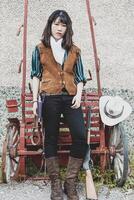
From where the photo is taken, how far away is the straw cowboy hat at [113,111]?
5.30 metres

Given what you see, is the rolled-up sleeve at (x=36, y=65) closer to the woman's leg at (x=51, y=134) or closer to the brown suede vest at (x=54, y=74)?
the brown suede vest at (x=54, y=74)

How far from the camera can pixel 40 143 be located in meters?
5.31

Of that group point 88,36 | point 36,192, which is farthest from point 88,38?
point 36,192

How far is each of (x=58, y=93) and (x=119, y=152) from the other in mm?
767

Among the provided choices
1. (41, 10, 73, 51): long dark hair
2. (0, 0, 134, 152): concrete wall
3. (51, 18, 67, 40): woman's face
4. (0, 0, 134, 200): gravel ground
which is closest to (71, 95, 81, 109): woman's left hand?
(41, 10, 73, 51): long dark hair

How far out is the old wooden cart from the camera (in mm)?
5219

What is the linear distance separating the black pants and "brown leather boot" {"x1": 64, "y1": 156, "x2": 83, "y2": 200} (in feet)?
0.18

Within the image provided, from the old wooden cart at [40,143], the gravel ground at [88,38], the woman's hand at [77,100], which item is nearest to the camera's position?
the woman's hand at [77,100]

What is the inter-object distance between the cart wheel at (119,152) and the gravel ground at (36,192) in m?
0.11

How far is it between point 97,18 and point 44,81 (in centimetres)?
357

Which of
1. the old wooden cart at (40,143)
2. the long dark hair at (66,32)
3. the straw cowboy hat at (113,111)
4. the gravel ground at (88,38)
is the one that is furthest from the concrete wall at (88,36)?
the long dark hair at (66,32)

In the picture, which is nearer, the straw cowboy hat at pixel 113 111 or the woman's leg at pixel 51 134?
the woman's leg at pixel 51 134

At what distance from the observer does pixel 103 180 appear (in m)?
5.39

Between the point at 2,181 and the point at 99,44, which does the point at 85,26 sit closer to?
the point at 99,44
